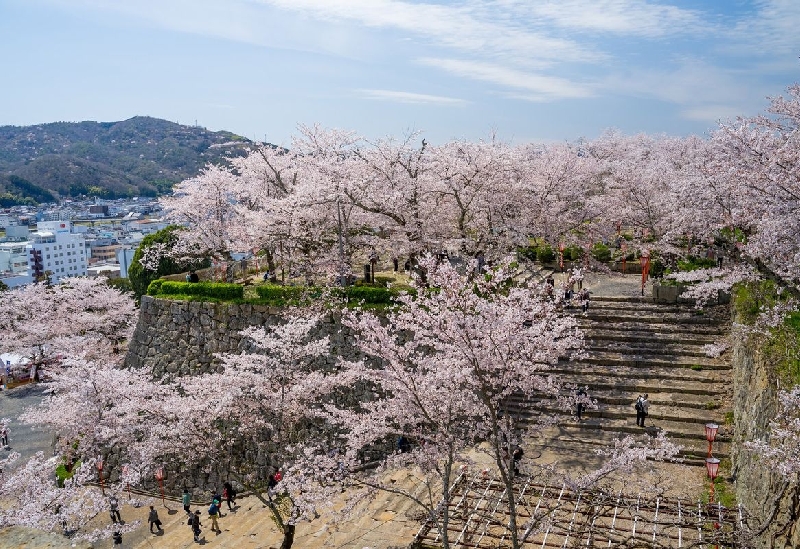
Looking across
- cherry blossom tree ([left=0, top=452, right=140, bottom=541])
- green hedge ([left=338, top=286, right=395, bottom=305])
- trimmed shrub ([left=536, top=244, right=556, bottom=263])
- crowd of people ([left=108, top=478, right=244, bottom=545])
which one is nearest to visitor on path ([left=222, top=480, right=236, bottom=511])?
crowd of people ([left=108, top=478, right=244, bottom=545])

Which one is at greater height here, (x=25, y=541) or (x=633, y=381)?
(x=633, y=381)

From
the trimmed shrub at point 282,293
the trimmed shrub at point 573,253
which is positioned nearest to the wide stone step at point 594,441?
the trimmed shrub at point 282,293

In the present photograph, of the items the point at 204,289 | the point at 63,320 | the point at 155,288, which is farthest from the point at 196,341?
the point at 63,320

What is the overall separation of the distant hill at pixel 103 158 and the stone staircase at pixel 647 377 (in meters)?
101

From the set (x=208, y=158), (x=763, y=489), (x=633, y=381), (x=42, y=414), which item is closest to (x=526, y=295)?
(x=763, y=489)

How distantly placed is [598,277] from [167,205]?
18509 mm

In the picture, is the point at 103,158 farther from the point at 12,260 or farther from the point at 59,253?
the point at 59,253

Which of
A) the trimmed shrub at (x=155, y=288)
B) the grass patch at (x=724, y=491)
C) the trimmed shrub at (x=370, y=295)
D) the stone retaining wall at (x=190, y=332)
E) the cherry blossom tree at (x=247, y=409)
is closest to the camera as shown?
the grass patch at (x=724, y=491)

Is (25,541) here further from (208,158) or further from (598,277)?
(208,158)

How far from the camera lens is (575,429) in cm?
1341

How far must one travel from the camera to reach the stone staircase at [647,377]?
42.0ft

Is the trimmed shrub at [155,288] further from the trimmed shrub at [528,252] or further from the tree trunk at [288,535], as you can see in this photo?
the trimmed shrub at [528,252]

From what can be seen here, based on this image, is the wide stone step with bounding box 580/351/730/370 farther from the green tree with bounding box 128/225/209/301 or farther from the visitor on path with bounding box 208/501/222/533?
the green tree with bounding box 128/225/209/301

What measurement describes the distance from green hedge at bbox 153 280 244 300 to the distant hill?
93.1 meters
